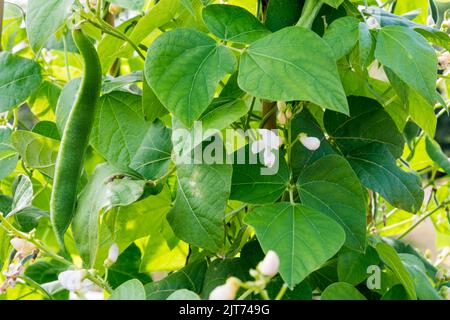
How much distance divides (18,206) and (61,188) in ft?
0.46

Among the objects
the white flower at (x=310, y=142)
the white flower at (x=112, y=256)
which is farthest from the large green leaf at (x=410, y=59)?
the white flower at (x=112, y=256)

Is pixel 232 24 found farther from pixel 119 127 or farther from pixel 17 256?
pixel 17 256

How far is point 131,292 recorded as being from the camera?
681 mm

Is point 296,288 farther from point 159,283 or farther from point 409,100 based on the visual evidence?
point 409,100

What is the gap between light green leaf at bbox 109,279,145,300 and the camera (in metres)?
0.67

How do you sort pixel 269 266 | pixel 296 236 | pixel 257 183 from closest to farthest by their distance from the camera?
pixel 269 266, pixel 296 236, pixel 257 183

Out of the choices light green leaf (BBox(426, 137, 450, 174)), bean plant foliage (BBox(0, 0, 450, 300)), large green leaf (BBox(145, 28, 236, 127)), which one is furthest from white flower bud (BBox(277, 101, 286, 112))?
light green leaf (BBox(426, 137, 450, 174))

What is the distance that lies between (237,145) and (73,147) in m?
0.20

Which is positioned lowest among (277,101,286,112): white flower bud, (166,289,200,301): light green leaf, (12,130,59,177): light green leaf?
(12,130,59,177): light green leaf

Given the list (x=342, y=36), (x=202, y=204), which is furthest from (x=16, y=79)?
(x=342, y=36)

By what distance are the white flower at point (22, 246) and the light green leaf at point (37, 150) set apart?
11cm

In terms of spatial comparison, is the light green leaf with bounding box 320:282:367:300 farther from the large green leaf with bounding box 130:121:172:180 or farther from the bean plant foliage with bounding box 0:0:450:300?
the large green leaf with bounding box 130:121:172:180
